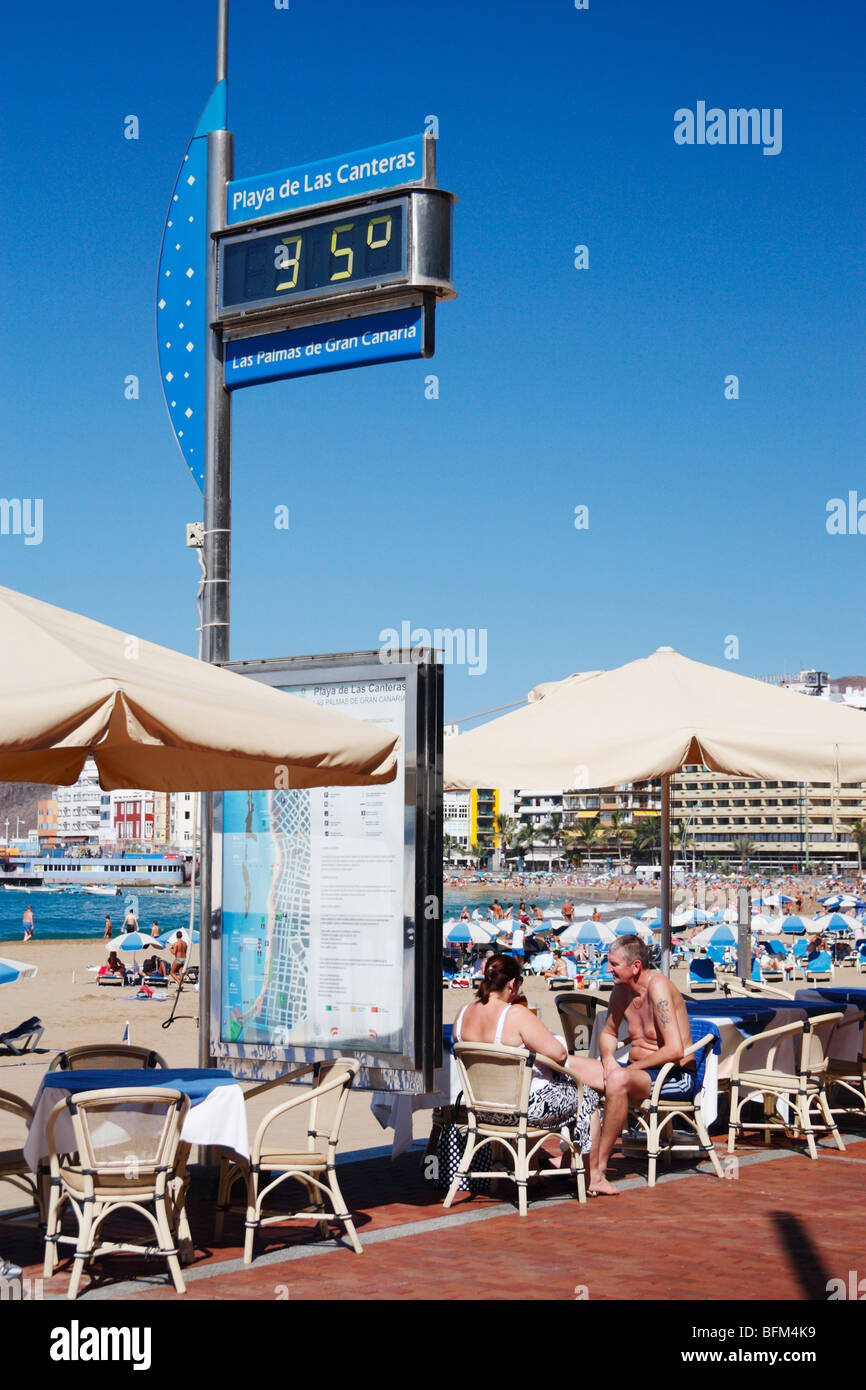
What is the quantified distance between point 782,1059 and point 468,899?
148641mm

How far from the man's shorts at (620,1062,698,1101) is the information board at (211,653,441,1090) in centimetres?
155

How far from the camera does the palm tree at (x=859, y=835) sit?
16919 centimetres

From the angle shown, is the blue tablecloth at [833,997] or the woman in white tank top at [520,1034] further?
the blue tablecloth at [833,997]

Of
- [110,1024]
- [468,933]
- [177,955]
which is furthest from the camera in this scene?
[468,933]

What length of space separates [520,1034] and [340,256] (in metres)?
4.02

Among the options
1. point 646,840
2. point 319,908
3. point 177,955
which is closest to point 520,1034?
point 319,908

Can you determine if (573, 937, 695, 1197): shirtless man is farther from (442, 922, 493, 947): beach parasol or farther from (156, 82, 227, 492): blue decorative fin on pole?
(442, 922, 493, 947): beach parasol

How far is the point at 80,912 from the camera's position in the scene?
4500 inches

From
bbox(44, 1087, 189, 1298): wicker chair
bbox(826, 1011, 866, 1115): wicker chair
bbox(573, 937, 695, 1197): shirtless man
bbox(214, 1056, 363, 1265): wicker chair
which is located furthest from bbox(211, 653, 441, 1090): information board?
bbox(826, 1011, 866, 1115): wicker chair

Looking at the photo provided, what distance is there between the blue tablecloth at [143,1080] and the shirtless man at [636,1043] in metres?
2.19

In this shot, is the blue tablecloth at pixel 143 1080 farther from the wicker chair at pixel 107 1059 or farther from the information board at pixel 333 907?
the information board at pixel 333 907

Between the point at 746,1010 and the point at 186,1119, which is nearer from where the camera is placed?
the point at 186,1119

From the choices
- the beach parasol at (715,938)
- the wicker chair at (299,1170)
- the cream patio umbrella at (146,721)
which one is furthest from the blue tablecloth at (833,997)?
the beach parasol at (715,938)

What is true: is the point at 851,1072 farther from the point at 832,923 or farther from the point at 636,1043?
the point at 832,923
